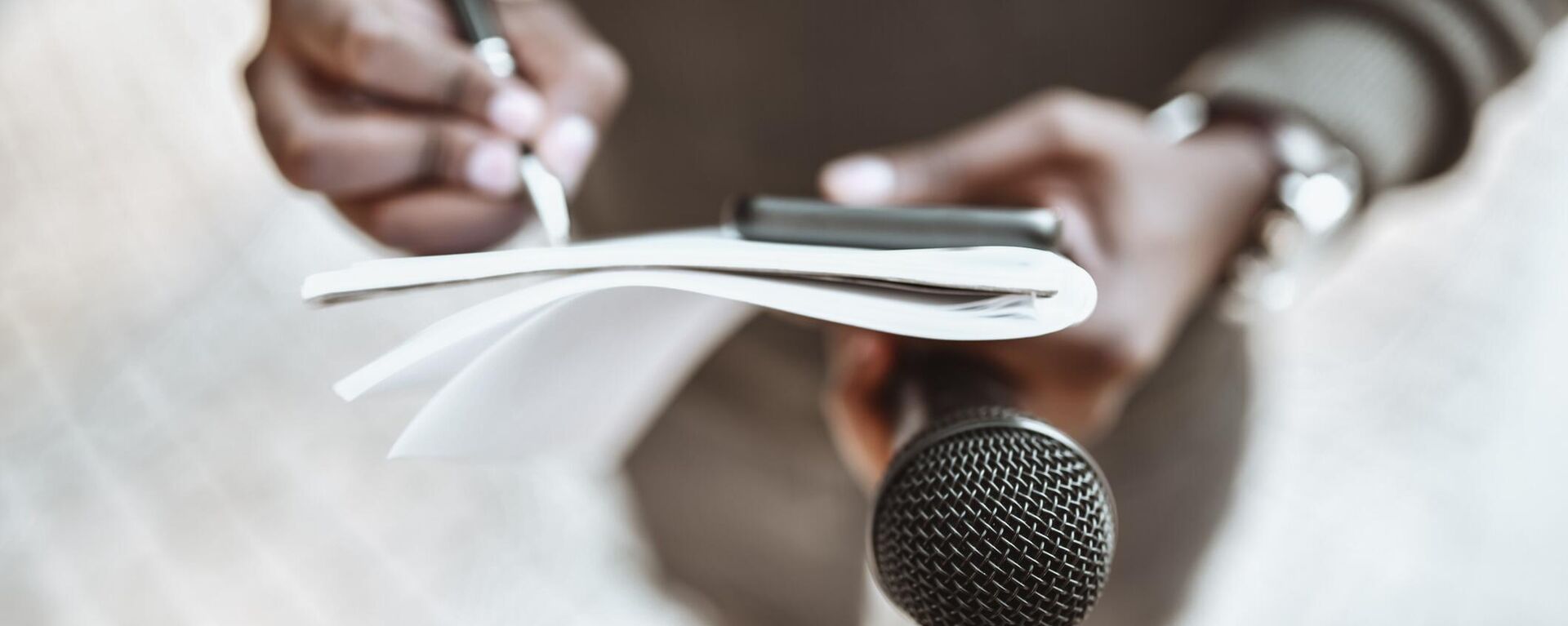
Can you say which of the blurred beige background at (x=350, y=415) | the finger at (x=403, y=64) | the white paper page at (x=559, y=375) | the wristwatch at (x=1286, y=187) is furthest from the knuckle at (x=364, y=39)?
the blurred beige background at (x=350, y=415)

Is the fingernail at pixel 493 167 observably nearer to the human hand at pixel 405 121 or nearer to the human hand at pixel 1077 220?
the human hand at pixel 405 121

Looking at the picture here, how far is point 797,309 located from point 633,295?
3.4 inches

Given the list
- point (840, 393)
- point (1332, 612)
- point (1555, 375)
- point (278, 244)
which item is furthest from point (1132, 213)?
point (278, 244)

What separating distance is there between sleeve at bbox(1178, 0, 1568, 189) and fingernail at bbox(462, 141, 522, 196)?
19.3 inches

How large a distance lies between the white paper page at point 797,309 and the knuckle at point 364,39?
0.81 feet

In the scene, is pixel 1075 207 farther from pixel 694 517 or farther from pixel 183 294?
pixel 183 294

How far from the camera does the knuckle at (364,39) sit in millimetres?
519

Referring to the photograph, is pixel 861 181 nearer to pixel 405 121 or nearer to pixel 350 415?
pixel 405 121

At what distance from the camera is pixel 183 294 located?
1.56 meters

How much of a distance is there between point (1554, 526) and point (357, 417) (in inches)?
68.6

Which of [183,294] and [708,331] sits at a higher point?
[708,331]

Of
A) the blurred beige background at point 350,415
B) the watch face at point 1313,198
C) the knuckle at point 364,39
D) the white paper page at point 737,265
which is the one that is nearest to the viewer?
the white paper page at point 737,265

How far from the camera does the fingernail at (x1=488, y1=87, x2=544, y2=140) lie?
1.76 ft

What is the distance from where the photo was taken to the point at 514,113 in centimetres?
54
